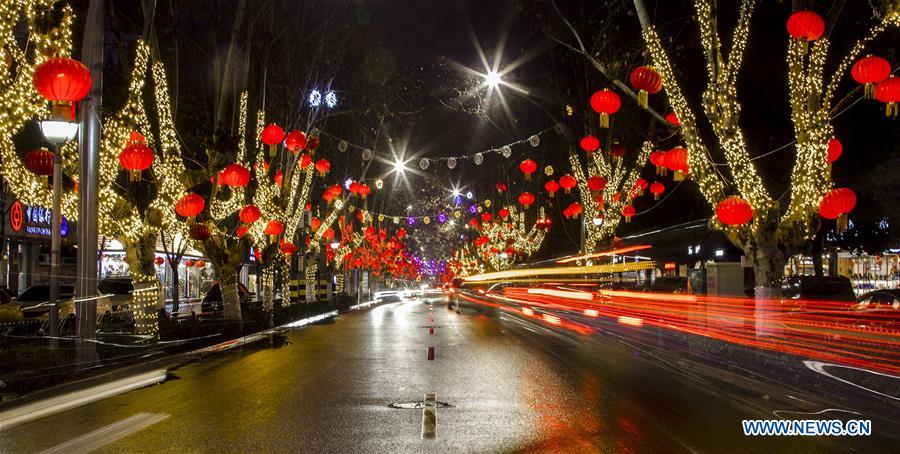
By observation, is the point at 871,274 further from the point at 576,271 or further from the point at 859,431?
the point at 859,431

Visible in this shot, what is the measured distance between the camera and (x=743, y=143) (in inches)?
659

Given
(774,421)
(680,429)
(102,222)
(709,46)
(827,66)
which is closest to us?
(680,429)

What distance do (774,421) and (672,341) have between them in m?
10.0

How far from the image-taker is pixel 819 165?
15.8 meters

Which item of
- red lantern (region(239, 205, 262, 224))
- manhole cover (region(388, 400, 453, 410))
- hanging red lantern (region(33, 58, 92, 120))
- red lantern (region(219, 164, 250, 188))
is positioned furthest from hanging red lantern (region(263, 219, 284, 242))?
manhole cover (region(388, 400, 453, 410))

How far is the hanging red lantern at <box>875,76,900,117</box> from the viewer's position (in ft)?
42.5

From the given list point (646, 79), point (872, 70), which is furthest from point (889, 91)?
point (646, 79)

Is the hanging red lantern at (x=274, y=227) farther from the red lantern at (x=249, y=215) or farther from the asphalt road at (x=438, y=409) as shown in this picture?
the asphalt road at (x=438, y=409)

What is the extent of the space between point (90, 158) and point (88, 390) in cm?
523

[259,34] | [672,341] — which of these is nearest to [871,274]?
[672,341]

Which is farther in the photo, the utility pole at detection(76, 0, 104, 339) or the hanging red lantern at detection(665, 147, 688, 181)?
the hanging red lantern at detection(665, 147, 688, 181)

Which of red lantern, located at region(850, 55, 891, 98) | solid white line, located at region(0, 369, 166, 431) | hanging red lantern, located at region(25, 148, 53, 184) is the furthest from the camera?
hanging red lantern, located at region(25, 148, 53, 184)

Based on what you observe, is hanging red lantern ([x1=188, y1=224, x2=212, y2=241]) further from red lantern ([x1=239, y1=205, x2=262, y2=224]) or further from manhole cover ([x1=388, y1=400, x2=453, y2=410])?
manhole cover ([x1=388, y1=400, x2=453, y2=410])

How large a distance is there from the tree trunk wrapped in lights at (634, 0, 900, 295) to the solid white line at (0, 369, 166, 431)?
12123mm
